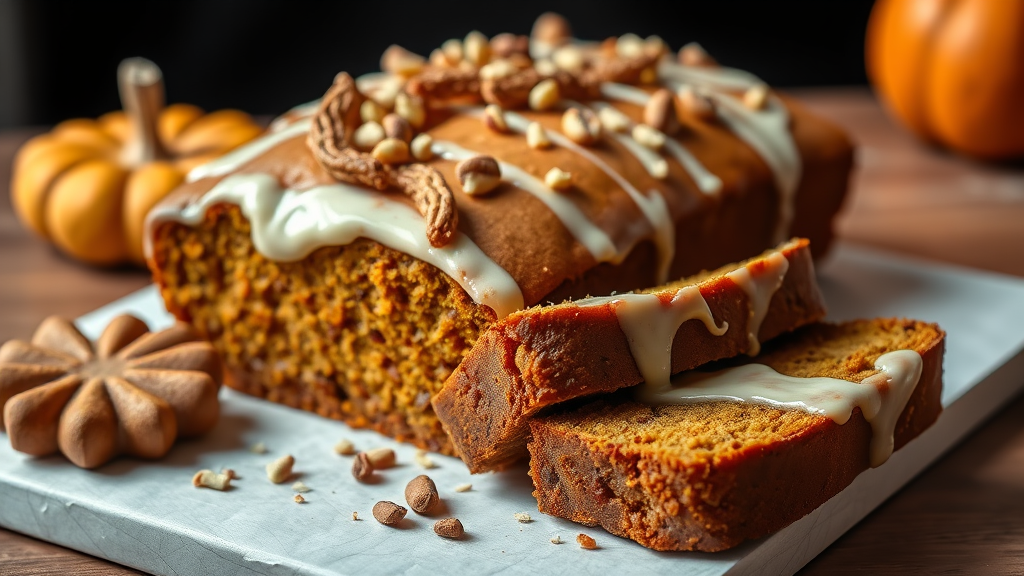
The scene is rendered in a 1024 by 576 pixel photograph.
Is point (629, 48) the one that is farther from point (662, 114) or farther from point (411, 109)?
point (411, 109)

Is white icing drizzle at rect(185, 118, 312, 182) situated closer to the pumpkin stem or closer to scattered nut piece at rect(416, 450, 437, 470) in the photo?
scattered nut piece at rect(416, 450, 437, 470)

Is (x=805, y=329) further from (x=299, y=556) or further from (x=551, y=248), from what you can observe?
(x=299, y=556)

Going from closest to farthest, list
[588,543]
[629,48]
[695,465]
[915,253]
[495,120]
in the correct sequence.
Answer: [695,465]
[588,543]
[495,120]
[629,48]
[915,253]

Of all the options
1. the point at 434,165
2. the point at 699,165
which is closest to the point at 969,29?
the point at 699,165

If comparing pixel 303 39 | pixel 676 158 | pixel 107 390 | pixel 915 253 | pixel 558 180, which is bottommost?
pixel 915 253

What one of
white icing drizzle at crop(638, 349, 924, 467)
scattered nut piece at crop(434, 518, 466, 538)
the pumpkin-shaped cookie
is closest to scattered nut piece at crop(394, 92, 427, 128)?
the pumpkin-shaped cookie

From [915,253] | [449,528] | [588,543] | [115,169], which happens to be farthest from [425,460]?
[915,253]
